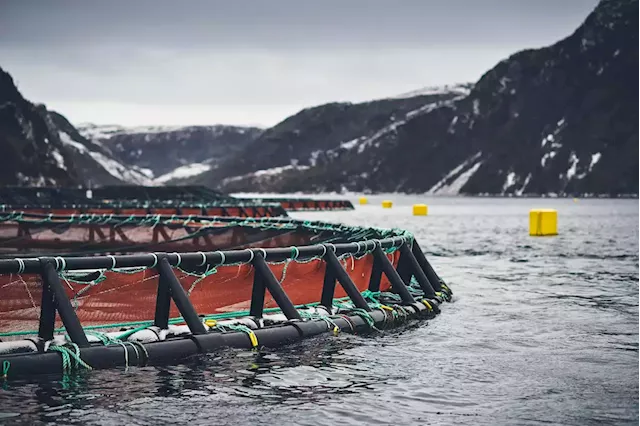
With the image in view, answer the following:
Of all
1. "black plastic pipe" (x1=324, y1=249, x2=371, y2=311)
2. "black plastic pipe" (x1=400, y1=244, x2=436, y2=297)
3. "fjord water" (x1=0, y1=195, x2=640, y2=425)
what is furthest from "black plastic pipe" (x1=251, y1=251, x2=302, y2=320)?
"black plastic pipe" (x1=400, y1=244, x2=436, y2=297)

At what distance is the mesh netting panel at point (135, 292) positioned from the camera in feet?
43.5

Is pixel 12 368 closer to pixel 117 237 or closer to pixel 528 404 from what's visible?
pixel 528 404

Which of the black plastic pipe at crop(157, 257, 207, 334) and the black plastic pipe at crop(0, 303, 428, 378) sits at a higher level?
the black plastic pipe at crop(157, 257, 207, 334)

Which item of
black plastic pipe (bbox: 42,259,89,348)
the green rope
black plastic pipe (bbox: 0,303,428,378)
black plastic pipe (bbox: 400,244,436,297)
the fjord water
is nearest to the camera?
the fjord water

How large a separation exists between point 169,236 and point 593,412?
26282mm

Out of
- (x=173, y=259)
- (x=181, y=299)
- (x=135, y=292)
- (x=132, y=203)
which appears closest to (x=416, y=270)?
(x=173, y=259)

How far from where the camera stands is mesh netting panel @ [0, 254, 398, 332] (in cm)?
1327

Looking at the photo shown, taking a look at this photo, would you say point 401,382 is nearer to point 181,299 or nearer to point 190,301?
point 181,299

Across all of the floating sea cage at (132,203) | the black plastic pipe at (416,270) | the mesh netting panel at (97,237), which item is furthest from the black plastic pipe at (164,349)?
the floating sea cage at (132,203)

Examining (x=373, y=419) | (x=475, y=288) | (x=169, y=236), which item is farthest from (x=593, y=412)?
(x=169, y=236)

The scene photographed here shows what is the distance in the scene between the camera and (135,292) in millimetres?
14445

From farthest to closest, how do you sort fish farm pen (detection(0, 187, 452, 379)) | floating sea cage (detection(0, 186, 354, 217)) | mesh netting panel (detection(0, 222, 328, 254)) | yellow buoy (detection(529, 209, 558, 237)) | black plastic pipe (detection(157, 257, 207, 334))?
floating sea cage (detection(0, 186, 354, 217)) → yellow buoy (detection(529, 209, 558, 237)) → mesh netting panel (detection(0, 222, 328, 254)) → black plastic pipe (detection(157, 257, 207, 334)) → fish farm pen (detection(0, 187, 452, 379))

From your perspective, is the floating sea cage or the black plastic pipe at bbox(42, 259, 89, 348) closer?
the black plastic pipe at bbox(42, 259, 89, 348)

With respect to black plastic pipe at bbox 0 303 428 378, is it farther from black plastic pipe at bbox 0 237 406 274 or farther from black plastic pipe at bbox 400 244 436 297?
black plastic pipe at bbox 400 244 436 297
